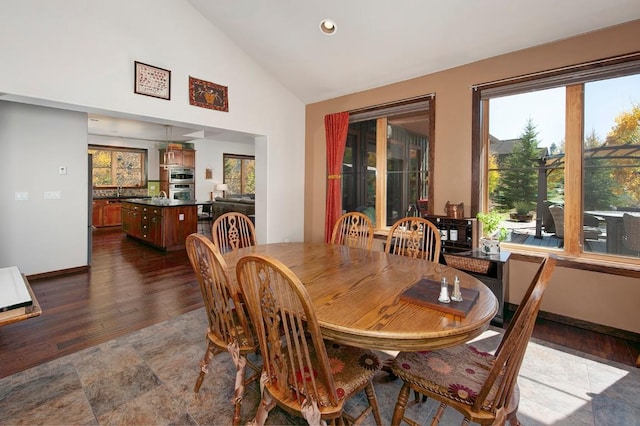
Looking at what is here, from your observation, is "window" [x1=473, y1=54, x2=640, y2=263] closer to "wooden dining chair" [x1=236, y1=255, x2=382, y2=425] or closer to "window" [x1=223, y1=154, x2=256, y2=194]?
"wooden dining chair" [x1=236, y1=255, x2=382, y2=425]

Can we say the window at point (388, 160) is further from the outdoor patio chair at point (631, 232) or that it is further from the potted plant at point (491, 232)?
the outdoor patio chair at point (631, 232)

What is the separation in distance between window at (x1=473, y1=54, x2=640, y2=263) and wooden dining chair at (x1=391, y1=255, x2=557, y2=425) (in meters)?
2.12

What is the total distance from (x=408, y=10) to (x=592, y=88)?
1808 mm

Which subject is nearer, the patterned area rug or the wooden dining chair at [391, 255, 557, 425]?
the wooden dining chair at [391, 255, 557, 425]

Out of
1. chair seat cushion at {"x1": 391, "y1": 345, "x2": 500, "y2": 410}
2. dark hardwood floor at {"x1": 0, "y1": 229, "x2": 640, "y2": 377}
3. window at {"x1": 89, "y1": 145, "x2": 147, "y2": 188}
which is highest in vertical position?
window at {"x1": 89, "y1": 145, "x2": 147, "y2": 188}

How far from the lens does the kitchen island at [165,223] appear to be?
573cm

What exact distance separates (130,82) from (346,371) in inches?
135

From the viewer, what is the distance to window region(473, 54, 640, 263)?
2.69m

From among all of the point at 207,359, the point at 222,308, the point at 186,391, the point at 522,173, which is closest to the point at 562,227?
the point at 522,173

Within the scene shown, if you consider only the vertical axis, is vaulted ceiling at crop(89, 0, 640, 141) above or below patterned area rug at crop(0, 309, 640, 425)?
above

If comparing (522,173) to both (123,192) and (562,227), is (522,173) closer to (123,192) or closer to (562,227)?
(562,227)

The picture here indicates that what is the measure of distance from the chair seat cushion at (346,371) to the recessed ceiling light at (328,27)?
3142 mm

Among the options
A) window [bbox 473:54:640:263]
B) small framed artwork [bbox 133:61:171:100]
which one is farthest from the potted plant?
small framed artwork [bbox 133:61:171:100]

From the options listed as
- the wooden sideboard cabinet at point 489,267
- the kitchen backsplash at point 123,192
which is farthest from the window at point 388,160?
the kitchen backsplash at point 123,192
